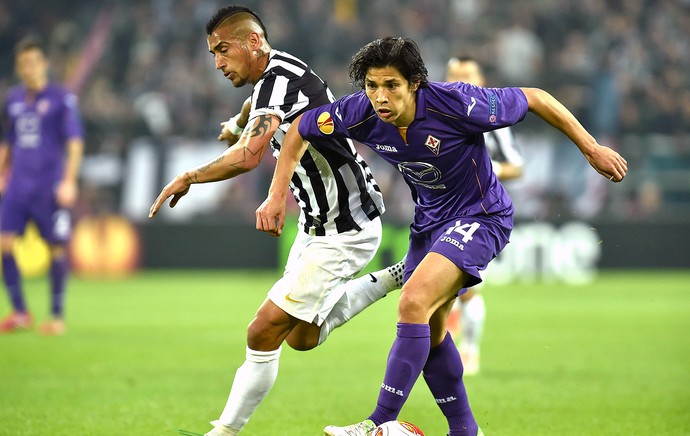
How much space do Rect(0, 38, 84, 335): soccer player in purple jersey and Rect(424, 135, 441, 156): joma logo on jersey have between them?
21.0 feet

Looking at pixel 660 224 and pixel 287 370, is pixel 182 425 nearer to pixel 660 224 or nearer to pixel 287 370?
pixel 287 370

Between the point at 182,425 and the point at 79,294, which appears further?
the point at 79,294

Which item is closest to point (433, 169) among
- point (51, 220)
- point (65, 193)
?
point (65, 193)

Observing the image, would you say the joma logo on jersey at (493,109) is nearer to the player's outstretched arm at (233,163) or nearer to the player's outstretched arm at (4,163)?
the player's outstretched arm at (233,163)

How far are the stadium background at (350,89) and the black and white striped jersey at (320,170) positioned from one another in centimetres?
1162

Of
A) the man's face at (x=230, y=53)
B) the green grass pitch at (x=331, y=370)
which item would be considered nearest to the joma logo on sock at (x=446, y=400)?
the green grass pitch at (x=331, y=370)

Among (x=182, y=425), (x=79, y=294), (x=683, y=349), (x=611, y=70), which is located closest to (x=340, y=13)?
(x=611, y=70)

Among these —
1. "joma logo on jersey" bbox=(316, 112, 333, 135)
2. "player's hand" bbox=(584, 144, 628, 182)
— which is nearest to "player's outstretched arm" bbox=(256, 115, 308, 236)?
"joma logo on jersey" bbox=(316, 112, 333, 135)

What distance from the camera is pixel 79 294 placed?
49.0ft

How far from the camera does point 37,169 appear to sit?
10.9 metres

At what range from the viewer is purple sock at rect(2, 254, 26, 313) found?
10.5 m

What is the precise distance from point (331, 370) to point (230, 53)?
3772mm

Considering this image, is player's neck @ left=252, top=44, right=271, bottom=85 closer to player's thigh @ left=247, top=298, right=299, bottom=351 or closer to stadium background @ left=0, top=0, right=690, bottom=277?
player's thigh @ left=247, top=298, right=299, bottom=351

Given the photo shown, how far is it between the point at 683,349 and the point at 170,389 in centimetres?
491
